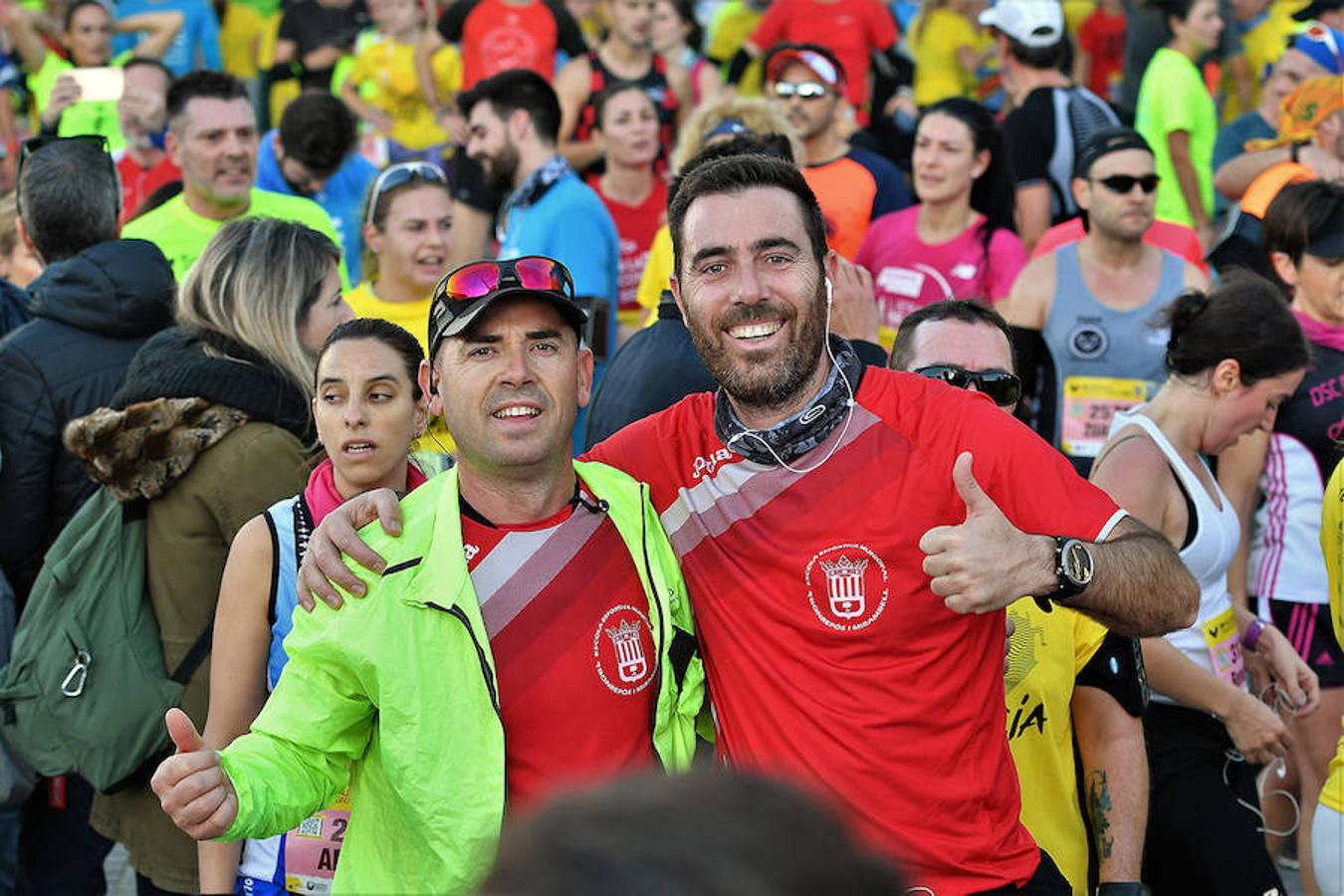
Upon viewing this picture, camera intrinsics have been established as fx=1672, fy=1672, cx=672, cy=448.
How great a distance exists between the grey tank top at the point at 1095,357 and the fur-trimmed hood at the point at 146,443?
351 centimetres

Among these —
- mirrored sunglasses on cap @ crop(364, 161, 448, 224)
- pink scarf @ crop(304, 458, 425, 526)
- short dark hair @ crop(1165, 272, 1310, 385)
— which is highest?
mirrored sunglasses on cap @ crop(364, 161, 448, 224)

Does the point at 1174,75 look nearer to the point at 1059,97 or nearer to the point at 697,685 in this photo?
the point at 1059,97

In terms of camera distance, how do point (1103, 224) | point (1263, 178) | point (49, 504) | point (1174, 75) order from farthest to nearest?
point (1174, 75), point (1263, 178), point (1103, 224), point (49, 504)

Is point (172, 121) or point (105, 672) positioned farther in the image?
point (172, 121)

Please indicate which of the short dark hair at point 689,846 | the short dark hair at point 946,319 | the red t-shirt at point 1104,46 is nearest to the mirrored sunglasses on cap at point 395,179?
the short dark hair at point 946,319

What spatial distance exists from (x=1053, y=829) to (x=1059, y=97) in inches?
210

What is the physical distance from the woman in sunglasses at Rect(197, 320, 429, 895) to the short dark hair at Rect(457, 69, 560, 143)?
145 inches

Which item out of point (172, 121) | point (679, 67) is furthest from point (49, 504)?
point (679, 67)

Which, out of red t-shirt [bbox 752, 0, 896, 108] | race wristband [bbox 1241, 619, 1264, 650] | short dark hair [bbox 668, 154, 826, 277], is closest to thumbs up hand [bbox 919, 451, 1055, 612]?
short dark hair [bbox 668, 154, 826, 277]

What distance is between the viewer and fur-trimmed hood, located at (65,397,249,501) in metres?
3.88

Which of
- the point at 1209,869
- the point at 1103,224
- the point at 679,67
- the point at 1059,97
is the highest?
the point at 679,67

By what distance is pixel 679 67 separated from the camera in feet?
39.1

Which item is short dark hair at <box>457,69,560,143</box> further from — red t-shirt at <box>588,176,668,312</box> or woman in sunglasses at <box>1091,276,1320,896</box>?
woman in sunglasses at <box>1091,276,1320,896</box>

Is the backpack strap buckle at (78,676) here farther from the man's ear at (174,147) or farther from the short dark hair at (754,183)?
the man's ear at (174,147)
